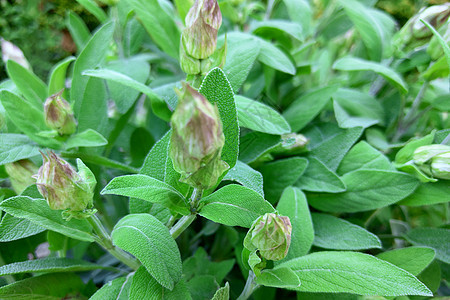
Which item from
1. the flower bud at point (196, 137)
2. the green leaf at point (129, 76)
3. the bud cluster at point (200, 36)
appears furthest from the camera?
the green leaf at point (129, 76)

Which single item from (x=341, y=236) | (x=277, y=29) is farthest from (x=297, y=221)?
(x=277, y=29)

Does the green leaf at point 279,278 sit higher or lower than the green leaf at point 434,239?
higher

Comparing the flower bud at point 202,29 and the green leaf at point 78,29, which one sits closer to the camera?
the flower bud at point 202,29

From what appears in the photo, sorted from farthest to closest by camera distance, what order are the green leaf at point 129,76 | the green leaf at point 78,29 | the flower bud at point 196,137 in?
the green leaf at point 78,29 < the green leaf at point 129,76 < the flower bud at point 196,137

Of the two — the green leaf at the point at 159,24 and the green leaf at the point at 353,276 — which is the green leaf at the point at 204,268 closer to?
the green leaf at the point at 353,276

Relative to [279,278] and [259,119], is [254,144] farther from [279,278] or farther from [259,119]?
[279,278]

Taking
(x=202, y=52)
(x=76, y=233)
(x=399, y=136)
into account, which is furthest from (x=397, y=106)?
(x=76, y=233)

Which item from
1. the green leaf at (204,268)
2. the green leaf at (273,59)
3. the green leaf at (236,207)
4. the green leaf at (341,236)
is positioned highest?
the green leaf at (273,59)

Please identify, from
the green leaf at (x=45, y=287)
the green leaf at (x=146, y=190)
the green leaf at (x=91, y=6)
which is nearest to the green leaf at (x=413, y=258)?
the green leaf at (x=146, y=190)

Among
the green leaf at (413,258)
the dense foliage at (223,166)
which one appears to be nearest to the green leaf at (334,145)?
the dense foliage at (223,166)
